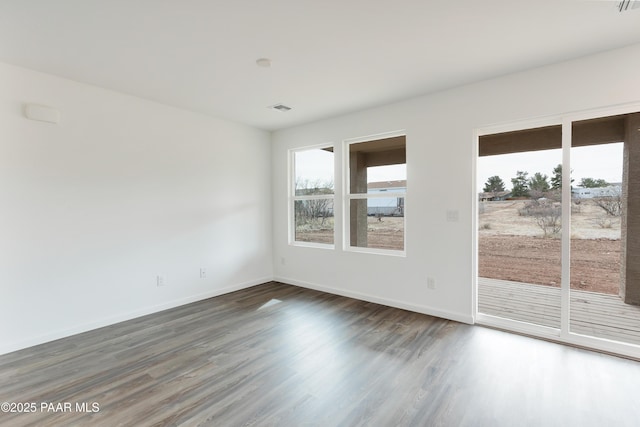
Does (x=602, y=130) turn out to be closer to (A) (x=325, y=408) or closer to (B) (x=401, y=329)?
(B) (x=401, y=329)

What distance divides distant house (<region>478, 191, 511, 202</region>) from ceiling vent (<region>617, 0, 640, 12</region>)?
5.37ft

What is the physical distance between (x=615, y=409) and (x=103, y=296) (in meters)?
4.49

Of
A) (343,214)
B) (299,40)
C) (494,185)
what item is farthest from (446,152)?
(299,40)

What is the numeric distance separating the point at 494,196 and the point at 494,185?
0.12 meters

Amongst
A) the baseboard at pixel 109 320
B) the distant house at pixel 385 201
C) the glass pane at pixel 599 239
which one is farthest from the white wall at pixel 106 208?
the glass pane at pixel 599 239

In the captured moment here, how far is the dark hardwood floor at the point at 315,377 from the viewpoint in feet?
5.99

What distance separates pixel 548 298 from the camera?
2957 mm

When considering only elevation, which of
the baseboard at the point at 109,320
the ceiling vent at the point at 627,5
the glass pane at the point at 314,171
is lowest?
the baseboard at the point at 109,320

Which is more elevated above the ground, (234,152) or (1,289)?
(234,152)

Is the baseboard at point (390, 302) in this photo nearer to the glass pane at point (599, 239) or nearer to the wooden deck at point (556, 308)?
the wooden deck at point (556, 308)

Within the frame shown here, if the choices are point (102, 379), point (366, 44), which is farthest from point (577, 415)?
point (102, 379)

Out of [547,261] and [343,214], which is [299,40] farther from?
[547,261]

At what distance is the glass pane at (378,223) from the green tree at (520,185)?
48.2 inches

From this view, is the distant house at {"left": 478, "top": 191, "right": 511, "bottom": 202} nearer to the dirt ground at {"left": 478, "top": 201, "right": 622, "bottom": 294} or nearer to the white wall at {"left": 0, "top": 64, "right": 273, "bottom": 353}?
the dirt ground at {"left": 478, "top": 201, "right": 622, "bottom": 294}
